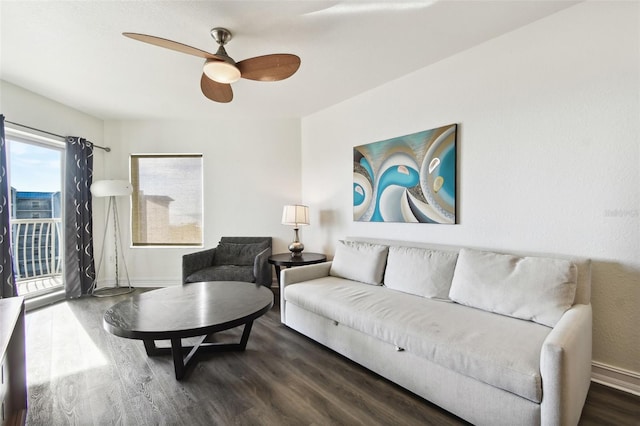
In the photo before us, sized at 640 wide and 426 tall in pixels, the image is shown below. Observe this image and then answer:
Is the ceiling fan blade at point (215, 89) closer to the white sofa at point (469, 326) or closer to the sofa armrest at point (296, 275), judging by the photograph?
the sofa armrest at point (296, 275)

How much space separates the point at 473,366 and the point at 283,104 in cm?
324

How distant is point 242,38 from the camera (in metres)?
2.16

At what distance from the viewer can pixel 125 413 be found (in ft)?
5.16

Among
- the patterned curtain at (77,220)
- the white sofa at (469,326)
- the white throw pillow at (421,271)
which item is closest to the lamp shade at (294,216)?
the white sofa at (469,326)

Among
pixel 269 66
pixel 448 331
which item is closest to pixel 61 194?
pixel 269 66

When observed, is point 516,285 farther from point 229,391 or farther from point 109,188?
point 109,188

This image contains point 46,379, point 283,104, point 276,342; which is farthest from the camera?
point 283,104

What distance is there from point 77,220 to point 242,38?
3.30m

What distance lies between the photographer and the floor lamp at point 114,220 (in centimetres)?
365

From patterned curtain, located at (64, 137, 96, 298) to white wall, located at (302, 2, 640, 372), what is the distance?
4130mm

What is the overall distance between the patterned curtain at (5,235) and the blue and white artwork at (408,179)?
11.7 feet

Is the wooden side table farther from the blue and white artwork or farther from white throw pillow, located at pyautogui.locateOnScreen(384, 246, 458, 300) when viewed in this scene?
white throw pillow, located at pyautogui.locateOnScreen(384, 246, 458, 300)

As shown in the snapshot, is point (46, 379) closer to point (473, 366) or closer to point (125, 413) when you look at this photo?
point (125, 413)

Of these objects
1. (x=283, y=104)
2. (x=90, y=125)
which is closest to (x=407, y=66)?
(x=283, y=104)
